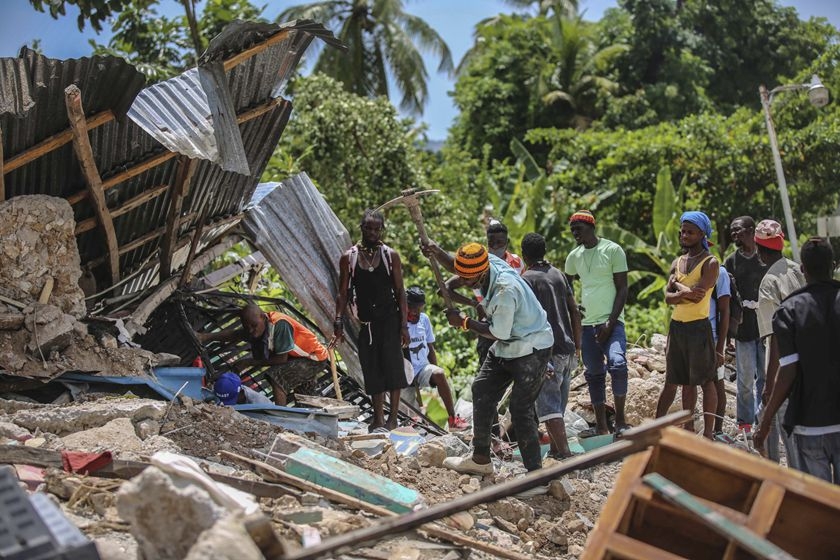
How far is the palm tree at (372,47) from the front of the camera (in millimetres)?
25641

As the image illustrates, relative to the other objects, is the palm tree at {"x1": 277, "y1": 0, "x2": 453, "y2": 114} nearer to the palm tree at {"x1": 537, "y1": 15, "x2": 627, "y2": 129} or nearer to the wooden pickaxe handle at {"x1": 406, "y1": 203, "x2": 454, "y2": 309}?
the palm tree at {"x1": 537, "y1": 15, "x2": 627, "y2": 129}

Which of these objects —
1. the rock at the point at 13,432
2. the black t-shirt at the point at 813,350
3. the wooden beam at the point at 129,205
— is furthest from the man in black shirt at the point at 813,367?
the wooden beam at the point at 129,205

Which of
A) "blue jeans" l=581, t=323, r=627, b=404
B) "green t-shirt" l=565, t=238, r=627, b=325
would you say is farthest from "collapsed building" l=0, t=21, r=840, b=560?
"green t-shirt" l=565, t=238, r=627, b=325

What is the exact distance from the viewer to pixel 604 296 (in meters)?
7.55

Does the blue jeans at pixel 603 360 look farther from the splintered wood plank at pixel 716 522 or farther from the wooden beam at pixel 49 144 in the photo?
the wooden beam at pixel 49 144

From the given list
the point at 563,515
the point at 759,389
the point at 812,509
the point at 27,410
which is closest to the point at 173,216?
the point at 27,410

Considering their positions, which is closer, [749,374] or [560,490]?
[560,490]

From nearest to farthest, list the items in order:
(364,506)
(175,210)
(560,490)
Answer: (364,506)
(560,490)
(175,210)

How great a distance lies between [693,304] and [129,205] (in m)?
4.63

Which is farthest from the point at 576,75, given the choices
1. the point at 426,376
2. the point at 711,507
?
the point at 711,507

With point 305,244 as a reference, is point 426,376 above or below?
below

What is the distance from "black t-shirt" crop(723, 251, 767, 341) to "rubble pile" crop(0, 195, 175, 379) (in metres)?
4.77

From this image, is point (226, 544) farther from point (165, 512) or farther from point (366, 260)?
point (366, 260)

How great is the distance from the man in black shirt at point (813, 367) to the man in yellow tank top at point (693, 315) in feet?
6.46
